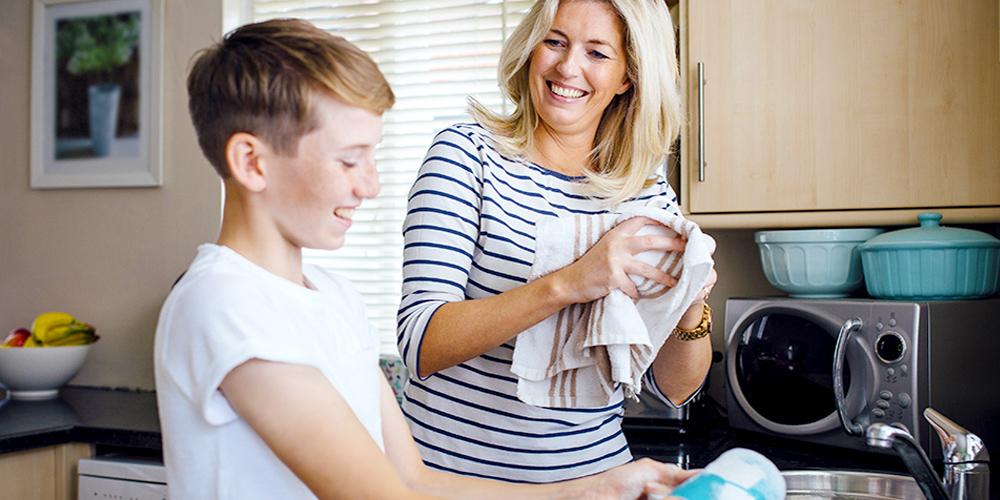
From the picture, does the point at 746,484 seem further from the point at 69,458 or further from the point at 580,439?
the point at 69,458

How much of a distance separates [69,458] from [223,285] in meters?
1.91

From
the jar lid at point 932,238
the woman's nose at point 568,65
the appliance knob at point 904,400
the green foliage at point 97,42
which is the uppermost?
the green foliage at point 97,42

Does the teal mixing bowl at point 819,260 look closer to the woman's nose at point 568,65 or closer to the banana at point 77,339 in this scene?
the woman's nose at point 568,65

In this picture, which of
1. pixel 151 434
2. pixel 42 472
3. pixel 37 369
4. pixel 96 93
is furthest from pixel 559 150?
pixel 96 93

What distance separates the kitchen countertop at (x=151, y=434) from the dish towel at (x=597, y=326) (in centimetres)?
56

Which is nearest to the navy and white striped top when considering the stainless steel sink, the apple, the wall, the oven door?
the stainless steel sink

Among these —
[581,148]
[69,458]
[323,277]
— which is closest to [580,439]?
[581,148]

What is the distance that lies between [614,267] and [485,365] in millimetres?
272

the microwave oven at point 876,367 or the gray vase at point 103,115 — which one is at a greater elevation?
the gray vase at point 103,115

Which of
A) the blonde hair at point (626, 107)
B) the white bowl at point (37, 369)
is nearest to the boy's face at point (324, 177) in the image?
the blonde hair at point (626, 107)

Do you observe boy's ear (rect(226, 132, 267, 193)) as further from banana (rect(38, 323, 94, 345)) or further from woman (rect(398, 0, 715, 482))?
banana (rect(38, 323, 94, 345))

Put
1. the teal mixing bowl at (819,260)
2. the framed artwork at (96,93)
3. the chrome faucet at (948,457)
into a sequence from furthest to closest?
the framed artwork at (96,93), the teal mixing bowl at (819,260), the chrome faucet at (948,457)

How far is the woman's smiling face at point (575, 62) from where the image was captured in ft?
4.84

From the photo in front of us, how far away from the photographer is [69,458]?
242 centimetres
